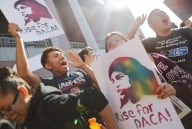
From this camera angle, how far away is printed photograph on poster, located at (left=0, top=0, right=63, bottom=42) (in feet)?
14.2

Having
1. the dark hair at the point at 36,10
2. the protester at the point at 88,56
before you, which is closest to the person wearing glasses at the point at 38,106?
the protester at the point at 88,56

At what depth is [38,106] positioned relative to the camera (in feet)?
Answer: 7.46

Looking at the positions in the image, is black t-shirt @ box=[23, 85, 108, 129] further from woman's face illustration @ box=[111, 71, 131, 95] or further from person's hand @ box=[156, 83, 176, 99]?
person's hand @ box=[156, 83, 176, 99]

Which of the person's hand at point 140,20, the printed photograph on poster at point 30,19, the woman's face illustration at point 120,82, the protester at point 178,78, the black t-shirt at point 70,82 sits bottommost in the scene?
the protester at point 178,78

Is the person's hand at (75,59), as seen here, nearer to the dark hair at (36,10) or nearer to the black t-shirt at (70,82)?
the black t-shirt at (70,82)

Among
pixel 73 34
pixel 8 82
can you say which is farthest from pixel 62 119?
pixel 73 34

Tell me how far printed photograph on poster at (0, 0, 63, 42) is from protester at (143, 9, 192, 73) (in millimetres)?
1139

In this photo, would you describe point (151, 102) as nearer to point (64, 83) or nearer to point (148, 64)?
point (148, 64)

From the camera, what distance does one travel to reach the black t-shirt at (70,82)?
4008 mm

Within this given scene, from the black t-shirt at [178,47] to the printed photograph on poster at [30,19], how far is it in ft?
4.07

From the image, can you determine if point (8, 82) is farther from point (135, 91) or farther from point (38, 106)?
point (135, 91)

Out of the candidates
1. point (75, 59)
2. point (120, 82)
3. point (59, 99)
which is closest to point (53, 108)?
point (59, 99)

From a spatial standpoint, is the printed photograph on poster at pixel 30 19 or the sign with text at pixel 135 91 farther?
the printed photograph on poster at pixel 30 19

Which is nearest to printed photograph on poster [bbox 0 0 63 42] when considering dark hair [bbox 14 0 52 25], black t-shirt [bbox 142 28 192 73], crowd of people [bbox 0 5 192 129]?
dark hair [bbox 14 0 52 25]
